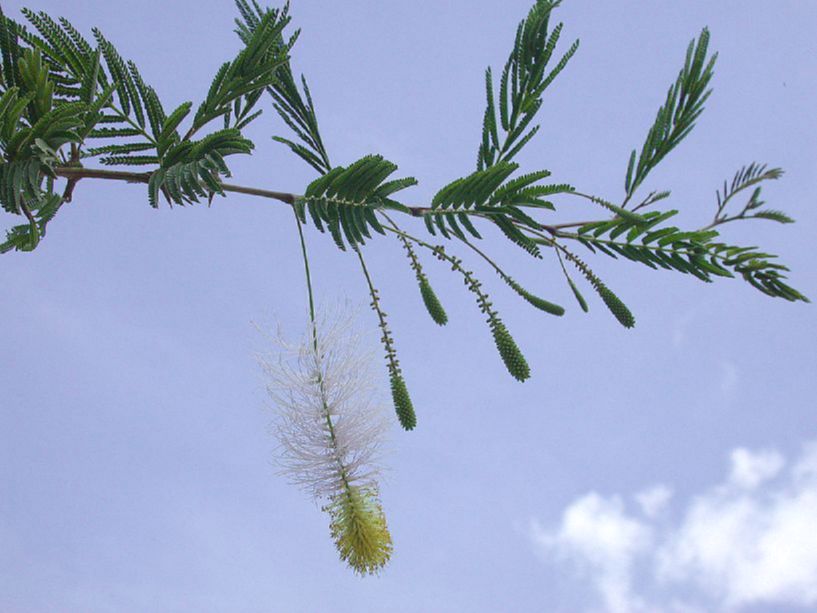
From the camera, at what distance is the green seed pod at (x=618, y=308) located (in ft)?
5.37

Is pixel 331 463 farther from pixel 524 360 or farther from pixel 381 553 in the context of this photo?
pixel 524 360

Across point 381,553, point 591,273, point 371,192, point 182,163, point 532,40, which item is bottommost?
point 381,553

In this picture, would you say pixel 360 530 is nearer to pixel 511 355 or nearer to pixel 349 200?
pixel 511 355

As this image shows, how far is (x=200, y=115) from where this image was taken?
1536 mm

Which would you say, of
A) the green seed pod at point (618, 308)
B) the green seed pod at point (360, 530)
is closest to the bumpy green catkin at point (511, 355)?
the green seed pod at point (618, 308)

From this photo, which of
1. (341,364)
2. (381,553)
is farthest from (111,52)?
(381,553)

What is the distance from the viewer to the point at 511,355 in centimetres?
157

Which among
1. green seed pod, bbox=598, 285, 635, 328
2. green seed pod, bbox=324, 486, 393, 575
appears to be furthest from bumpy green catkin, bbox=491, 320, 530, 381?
green seed pod, bbox=324, 486, 393, 575

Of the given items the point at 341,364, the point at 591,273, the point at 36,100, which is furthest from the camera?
the point at 341,364

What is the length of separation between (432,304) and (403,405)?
201mm

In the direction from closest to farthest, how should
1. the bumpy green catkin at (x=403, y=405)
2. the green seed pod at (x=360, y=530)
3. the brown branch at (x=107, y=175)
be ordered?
the brown branch at (x=107, y=175), the bumpy green catkin at (x=403, y=405), the green seed pod at (x=360, y=530)

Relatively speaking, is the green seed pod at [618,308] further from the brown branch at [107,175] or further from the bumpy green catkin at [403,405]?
the brown branch at [107,175]

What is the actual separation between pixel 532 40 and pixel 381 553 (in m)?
1.16

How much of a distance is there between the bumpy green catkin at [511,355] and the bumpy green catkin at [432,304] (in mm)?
106
